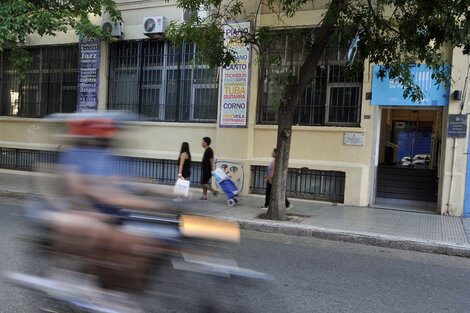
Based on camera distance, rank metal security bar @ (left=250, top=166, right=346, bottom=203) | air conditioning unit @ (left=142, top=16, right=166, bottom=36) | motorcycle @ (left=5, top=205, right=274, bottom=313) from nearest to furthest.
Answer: motorcycle @ (left=5, top=205, right=274, bottom=313)
metal security bar @ (left=250, top=166, right=346, bottom=203)
air conditioning unit @ (left=142, top=16, right=166, bottom=36)

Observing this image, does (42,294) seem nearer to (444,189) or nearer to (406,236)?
(406,236)

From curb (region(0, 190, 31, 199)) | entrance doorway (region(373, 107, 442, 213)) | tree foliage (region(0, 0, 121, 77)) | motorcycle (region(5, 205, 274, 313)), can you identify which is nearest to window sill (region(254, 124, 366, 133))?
entrance doorway (region(373, 107, 442, 213))

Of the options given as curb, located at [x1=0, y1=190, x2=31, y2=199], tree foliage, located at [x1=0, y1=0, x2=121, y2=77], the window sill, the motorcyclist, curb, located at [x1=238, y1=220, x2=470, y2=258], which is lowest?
curb, located at [x1=0, y1=190, x2=31, y2=199]

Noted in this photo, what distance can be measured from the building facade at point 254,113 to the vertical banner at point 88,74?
0.16 meters

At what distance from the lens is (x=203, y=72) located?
43.1 feet

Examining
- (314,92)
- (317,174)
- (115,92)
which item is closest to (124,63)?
(115,92)

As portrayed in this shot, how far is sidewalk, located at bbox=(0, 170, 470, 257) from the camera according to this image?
7.38 meters

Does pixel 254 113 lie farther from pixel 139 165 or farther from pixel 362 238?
pixel 362 238

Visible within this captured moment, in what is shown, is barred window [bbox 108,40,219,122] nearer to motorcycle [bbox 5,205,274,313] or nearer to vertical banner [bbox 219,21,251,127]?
vertical banner [bbox 219,21,251,127]

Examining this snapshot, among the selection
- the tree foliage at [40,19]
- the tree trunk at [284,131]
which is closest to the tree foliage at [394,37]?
the tree trunk at [284,131]

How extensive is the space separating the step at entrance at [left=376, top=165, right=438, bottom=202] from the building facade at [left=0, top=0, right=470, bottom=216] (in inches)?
1.2

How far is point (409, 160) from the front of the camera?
17297 mm

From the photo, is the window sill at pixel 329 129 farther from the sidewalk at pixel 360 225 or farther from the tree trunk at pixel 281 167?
the tree trunk at pixel 281 167

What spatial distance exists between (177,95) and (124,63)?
2.60 metres
